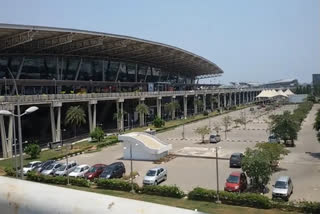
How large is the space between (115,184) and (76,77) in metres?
60.3

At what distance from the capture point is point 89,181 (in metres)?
30.2

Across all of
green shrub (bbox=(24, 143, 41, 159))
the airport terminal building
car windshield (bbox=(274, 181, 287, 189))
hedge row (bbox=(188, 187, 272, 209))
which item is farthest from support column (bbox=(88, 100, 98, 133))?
car windshield (bbox=(274, 181, 287, 189))

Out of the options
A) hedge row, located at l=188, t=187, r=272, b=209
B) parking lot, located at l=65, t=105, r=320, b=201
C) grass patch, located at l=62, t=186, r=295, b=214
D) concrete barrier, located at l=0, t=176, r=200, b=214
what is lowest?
parking lot, located at l=65, t=105, r=320, b=201

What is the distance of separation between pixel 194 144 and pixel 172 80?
8894cm

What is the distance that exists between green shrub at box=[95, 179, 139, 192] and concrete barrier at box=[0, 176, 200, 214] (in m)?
22.9

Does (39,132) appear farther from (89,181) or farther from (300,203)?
(300,203)

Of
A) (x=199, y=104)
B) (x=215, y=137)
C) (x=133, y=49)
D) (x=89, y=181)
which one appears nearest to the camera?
(x=89, y=181)

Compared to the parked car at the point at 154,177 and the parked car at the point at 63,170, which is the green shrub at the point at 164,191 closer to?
the parked car at the point at 154,177

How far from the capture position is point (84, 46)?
7462cm

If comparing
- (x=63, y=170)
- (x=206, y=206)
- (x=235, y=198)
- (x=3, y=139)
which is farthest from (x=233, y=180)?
(x=3, y=139)

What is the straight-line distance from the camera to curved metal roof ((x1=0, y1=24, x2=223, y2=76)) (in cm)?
5928

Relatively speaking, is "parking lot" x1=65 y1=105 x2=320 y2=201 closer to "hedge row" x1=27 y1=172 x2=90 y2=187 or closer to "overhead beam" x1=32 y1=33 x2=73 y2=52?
"hedge row" x1=27 y1=172 x2=90 y2=187

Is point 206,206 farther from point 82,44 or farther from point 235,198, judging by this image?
point 82,44

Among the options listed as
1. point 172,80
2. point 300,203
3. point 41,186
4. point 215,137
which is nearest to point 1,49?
point 215,137
